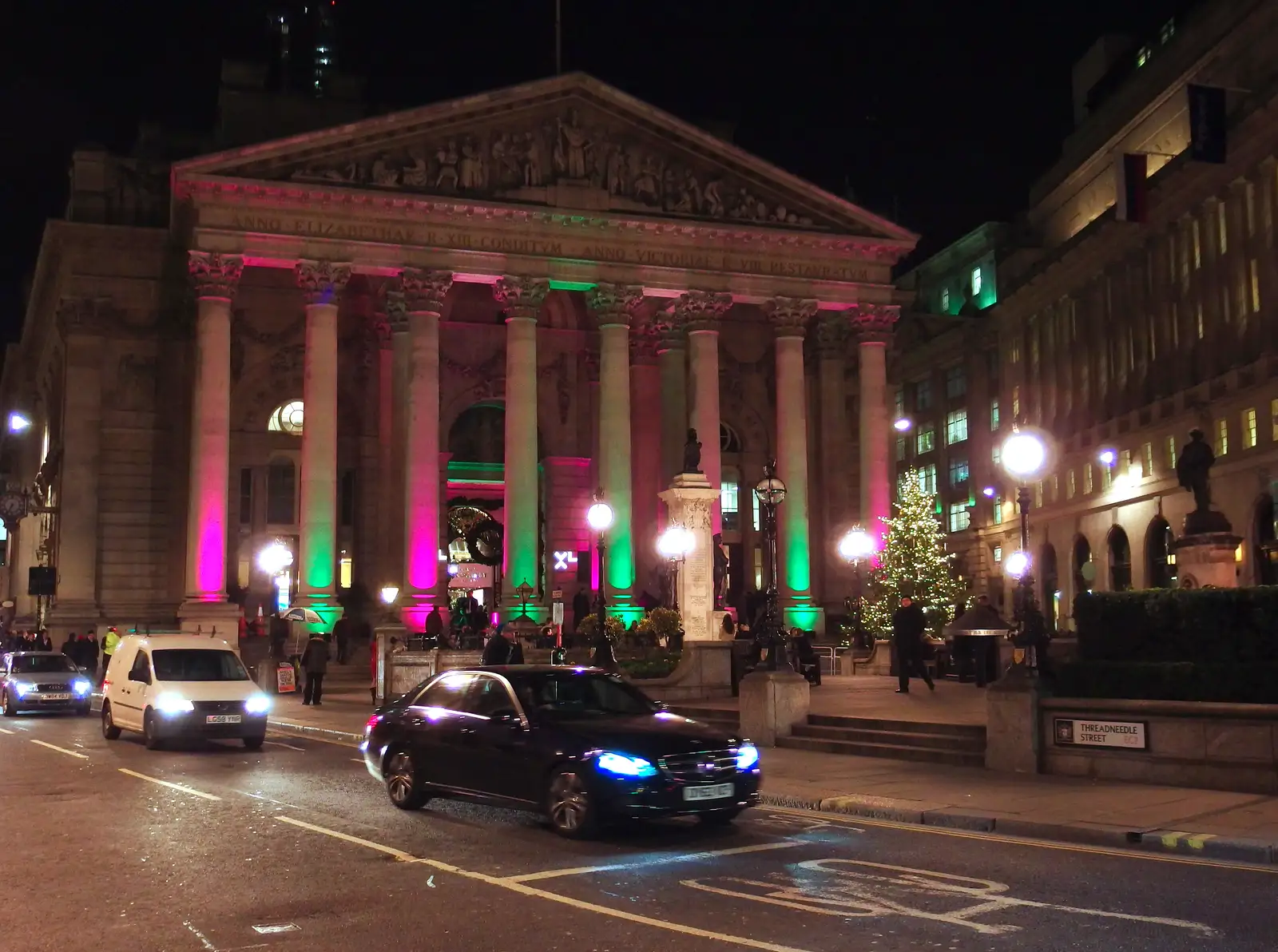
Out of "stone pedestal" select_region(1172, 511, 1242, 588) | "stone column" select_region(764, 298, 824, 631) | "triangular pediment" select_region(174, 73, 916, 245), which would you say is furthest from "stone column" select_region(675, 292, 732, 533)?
"stone pedestal" select_region(1172, 511, 1242, 588)

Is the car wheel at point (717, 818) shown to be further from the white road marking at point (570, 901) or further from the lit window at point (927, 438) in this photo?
the lit window at point (927, 438)

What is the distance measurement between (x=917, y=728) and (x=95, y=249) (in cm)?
3933

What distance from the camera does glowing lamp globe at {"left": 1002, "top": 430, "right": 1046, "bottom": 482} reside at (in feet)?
59.4

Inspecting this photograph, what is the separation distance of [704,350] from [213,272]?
17.2 meters

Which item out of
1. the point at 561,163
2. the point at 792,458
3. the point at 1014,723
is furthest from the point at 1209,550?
the point at 561,163

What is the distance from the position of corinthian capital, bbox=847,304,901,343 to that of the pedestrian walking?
26.3 meters

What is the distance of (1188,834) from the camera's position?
11.7m

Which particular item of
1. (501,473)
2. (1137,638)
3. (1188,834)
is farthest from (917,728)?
(501,473)

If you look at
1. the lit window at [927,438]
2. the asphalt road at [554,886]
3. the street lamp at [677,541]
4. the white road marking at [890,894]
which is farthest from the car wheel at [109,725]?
the lit window at [927,438]

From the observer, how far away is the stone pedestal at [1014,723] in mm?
16500

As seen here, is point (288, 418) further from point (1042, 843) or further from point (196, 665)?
point (1042, 843)

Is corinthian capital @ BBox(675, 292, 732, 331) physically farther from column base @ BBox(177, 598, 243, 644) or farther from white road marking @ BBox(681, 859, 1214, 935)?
white road marking @ BBox(681, 859, 1214, 935)

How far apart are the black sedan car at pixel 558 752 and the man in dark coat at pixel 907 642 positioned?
1485cm

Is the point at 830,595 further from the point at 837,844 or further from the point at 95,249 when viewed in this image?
the point at 837,844
